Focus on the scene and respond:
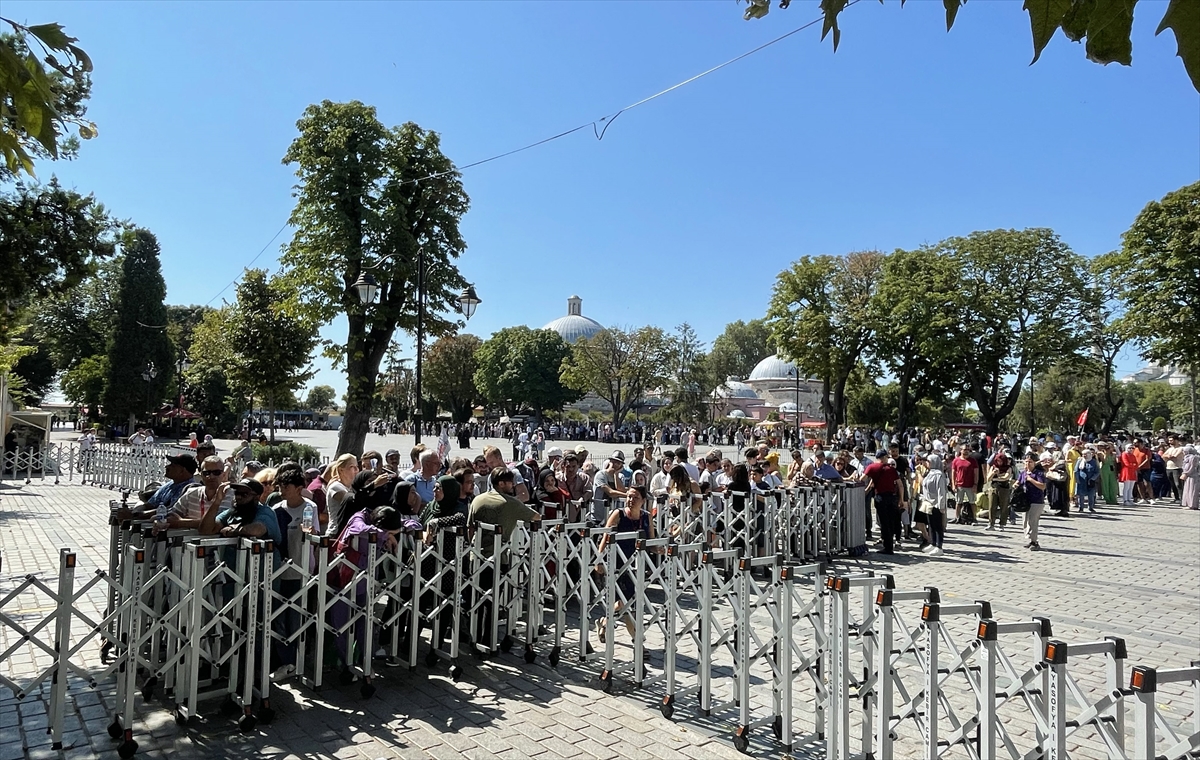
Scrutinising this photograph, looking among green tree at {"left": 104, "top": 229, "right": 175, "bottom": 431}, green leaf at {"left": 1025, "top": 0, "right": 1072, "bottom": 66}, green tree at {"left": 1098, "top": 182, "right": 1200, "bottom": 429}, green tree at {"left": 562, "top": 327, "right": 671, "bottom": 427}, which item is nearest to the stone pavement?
green leaf at {"left": 1025, "top": 0, "right": 1072, "bottom": 66}

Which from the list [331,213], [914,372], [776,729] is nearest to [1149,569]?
[776,729]

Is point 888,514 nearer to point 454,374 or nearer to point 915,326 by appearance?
point 915,326

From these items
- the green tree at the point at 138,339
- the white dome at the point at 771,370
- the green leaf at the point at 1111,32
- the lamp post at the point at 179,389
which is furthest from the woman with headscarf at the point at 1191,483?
the white dome at the point at 771,370

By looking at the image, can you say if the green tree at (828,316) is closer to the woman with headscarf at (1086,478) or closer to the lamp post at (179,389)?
the woman with headscarf at (1086,478)

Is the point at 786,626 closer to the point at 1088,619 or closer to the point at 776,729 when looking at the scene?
the point at 776,729

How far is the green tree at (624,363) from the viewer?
61.8m

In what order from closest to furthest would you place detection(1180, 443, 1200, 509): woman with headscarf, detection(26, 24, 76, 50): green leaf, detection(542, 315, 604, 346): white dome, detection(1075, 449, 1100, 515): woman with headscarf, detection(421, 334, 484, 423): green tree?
detection(26, 24, 76, 50): green leaf, detection(1075, 449, 1100, 515): woman with headscarf, detection(1180, 443, 1200, 509): woman with headscarf, detection(421, 334, 484, 423): green tree, detection(542, 315, 604, 346): white dome

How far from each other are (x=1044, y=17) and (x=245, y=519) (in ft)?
19.8

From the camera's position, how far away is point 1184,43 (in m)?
1.52

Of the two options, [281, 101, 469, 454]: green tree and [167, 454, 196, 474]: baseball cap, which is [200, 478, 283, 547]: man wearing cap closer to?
[167, 454, 196, 474]: baseball cap

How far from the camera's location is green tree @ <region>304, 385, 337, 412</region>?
12812 centimetres

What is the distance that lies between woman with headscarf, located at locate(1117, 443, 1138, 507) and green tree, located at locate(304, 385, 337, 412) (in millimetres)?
122510

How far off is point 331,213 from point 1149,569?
2146cm

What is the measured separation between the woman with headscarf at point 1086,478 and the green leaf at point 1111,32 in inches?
870
